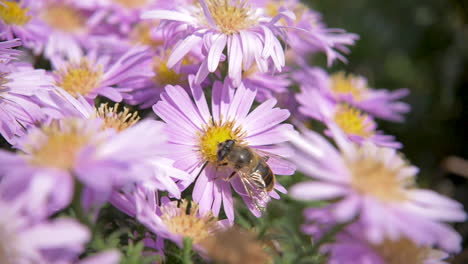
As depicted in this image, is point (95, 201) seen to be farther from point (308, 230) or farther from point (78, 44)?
point (78, 44)

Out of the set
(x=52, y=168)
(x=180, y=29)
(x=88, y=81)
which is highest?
(x=180, y=29)

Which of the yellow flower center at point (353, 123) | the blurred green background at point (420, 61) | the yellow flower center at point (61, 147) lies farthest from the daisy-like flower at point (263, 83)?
the blurred green background at point (420, 61)

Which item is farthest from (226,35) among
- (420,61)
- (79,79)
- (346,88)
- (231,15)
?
(420,61)

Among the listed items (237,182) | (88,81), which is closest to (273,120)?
(237,182)

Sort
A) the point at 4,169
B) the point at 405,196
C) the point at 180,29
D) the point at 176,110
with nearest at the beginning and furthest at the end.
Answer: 1. the point at 4,169
2. the point at 405,196
3. the point at 176,110
4. the point at 180,29

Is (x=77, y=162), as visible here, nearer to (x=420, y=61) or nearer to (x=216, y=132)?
(x=216, y=132)

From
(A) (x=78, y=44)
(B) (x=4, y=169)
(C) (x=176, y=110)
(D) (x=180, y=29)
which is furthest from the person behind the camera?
(A) (x=78, y=44)
